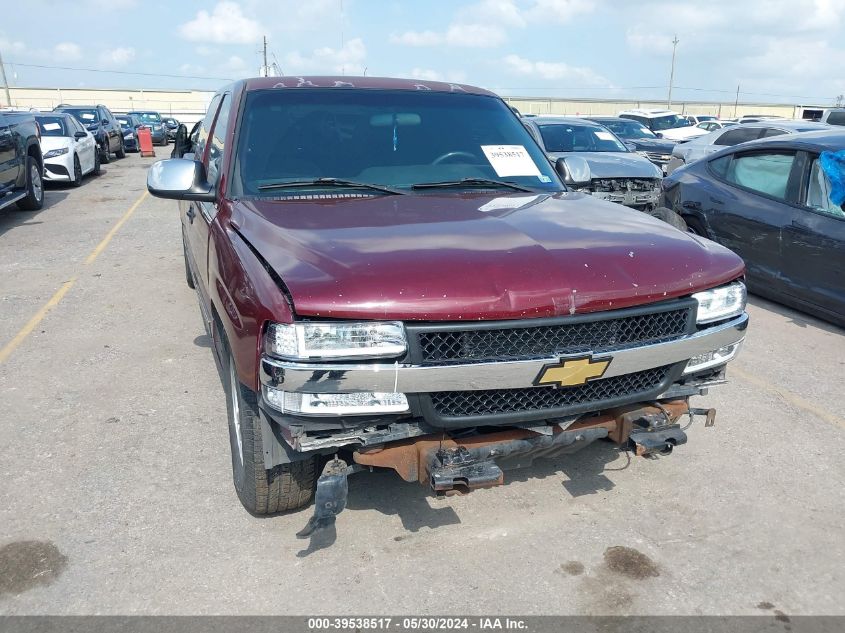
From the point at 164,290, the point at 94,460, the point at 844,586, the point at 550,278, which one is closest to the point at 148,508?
the point at 94,460

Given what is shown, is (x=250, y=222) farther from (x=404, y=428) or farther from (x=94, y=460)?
(x=94, y=460)

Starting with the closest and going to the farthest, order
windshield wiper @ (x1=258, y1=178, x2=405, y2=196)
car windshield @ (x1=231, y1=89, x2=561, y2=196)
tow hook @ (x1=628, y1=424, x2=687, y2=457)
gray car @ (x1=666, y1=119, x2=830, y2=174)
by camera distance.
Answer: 1. tow hook @ (x1=628, y1=424, x2=687, y2=457)
2. windshield wiper @ (x1=258, y1=178, x2=405, y2=196)
3. car windshield @ (x1=231, y1=89, x2=561, y2=196)
4. gray car @ (x1=666, y1=119, x2=830, y2=174)

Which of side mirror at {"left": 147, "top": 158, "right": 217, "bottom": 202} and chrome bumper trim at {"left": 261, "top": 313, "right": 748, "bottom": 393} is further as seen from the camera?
side mirror at {"left": 147, "top": 158, "right": 217, "bottom": 202}

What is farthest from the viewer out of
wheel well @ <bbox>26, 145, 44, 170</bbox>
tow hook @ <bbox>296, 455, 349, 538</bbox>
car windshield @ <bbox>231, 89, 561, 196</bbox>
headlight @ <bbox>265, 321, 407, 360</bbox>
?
wheel well @ <bbox>26, 145, 44, 170</bbox>

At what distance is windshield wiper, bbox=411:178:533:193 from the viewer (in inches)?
145

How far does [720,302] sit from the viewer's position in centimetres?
298

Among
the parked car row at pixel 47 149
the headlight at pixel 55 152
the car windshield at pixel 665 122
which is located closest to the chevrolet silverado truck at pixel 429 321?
the parked car row at pixel 47 149

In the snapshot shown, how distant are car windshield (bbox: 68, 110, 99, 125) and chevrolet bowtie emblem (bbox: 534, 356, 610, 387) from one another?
22296 mm

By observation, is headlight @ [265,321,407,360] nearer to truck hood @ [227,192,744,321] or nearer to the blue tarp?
truck hood @ [227,192,744,321]

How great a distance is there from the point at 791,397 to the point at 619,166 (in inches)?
228

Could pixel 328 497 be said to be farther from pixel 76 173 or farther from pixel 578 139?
pixel 76 173

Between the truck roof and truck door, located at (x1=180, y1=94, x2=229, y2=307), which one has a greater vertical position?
the truck roof

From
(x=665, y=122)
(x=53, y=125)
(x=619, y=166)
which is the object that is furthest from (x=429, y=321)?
(x=665, y=122)

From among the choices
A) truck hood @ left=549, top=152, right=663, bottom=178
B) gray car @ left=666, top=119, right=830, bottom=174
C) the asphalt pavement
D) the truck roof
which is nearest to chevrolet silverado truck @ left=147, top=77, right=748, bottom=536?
the asphalt pavement
